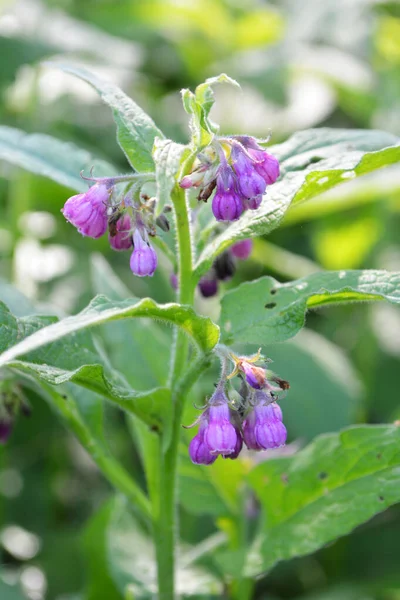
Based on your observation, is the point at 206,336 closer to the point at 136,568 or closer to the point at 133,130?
the point at 133,130

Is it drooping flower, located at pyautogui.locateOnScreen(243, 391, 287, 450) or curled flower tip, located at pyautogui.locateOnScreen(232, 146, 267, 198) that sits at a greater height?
curled flower tip, located at pyautogui.locateOnScreen(232, 146, 267, 198)

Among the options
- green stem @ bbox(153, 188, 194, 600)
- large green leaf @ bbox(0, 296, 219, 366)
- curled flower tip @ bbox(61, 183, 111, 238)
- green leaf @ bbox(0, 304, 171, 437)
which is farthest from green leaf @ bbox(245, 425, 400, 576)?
curled flower tip @ bbox(61, 183, 111, 238)

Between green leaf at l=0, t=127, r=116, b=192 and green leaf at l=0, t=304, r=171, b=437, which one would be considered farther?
green leaf at l=0, t=127, r=116, b=192

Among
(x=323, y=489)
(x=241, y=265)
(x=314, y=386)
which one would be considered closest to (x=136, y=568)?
(x=323, y=489)

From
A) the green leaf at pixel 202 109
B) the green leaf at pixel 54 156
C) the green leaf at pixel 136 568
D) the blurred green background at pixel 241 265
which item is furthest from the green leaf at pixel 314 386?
the green leaf at pixel 202 109

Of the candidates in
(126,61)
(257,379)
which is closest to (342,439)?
(257,379)

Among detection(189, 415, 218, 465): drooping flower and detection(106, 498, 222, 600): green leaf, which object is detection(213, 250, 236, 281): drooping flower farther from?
detection(106, 498, 222, 600): green leaf
